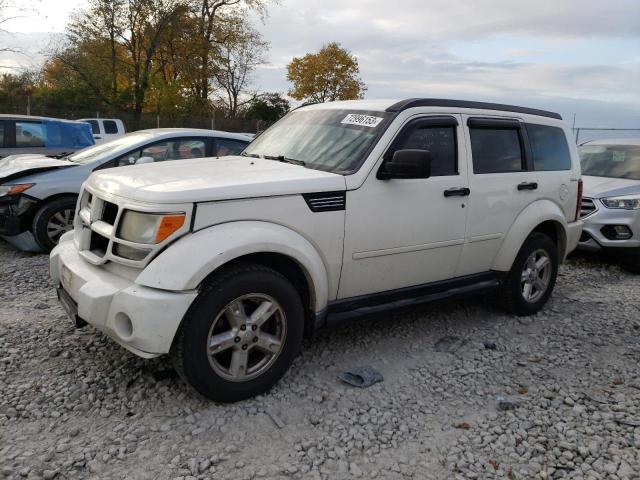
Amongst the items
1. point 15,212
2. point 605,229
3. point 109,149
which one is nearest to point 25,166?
point 15,212

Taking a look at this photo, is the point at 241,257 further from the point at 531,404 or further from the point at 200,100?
the point at 200,100

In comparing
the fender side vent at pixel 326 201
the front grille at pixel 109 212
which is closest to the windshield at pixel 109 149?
the front grille at pixel 109 212

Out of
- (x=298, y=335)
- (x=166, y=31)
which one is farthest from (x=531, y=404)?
(x=166, y=31)

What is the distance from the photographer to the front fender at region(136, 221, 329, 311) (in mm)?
2938

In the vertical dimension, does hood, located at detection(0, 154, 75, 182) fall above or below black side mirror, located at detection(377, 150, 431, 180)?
below

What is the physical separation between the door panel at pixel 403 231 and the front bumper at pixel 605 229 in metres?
3.69

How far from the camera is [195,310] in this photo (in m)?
3.00

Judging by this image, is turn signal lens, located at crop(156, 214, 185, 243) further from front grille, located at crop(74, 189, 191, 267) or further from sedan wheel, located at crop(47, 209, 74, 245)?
sedan wheel, located at crop(47, 209, 74, 245)

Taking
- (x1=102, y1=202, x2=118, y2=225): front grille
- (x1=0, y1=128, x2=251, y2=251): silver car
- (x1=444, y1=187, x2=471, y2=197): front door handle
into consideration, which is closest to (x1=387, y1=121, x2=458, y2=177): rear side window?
(x1=444, y1=187, x2=471, y2=197): front door handle

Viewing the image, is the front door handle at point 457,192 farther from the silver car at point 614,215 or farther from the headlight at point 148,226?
the silver car at point 614,215

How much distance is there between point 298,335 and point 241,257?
0.63 meters

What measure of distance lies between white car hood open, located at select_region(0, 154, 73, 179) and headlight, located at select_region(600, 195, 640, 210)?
6732 mm

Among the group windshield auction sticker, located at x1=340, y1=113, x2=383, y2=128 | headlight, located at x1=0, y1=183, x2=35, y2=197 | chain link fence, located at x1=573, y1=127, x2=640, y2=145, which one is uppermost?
chain link fence, located at x1=573, y1=127, x2=640, y2=145

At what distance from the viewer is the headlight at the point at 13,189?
6.15 meters
